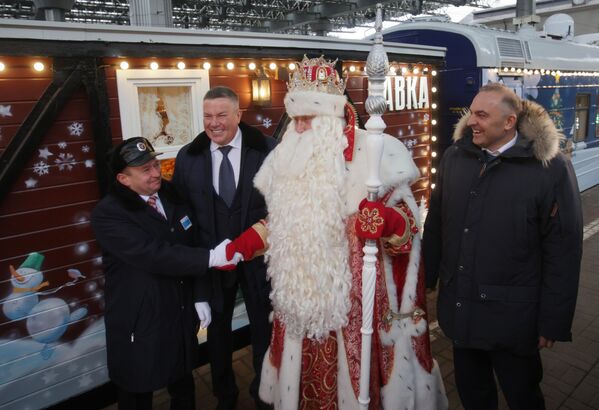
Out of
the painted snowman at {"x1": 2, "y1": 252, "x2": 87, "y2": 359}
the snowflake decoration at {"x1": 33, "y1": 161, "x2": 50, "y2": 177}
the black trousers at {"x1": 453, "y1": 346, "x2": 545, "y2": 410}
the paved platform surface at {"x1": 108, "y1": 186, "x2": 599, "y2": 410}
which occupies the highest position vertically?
the snowflake decoration at {"x1": 33, "y1": 161, "x2": 50, "y2": 177}

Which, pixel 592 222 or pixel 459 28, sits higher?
pixel 459 28

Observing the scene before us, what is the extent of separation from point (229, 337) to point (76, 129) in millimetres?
1975

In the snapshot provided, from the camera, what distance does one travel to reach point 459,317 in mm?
2467

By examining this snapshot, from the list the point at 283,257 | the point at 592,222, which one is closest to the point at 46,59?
the point at 283,257

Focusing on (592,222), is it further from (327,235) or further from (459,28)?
(327,235)

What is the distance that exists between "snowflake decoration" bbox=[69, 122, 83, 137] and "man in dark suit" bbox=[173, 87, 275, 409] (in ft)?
2.83


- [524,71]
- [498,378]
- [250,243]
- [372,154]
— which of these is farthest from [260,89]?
[524,71]

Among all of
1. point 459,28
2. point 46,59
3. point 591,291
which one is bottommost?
point 591,291

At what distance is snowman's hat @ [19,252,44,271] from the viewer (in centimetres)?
311

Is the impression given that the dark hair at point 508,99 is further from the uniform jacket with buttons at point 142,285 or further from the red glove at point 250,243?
the uniform jacket with buttons at point 142,285

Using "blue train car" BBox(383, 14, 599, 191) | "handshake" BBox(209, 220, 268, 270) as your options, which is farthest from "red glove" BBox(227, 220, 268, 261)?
"blue train car" BBox(383, 14, 599, 191)

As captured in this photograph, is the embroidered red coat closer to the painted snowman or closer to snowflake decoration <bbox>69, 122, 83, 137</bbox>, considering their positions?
the painted snowman

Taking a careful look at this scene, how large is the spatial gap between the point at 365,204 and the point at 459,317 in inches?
36.7

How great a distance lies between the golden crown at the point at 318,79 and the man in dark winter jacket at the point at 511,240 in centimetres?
79
